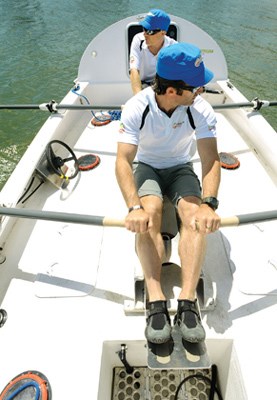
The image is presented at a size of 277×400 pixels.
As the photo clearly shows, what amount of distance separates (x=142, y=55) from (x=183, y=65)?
2616 mm

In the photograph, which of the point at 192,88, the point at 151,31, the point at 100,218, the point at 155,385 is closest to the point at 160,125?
the point at 192,88

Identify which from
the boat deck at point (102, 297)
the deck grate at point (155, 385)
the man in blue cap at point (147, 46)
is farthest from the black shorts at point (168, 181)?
the man in blue cap at point (147, 46)

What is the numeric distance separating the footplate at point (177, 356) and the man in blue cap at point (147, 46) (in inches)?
138

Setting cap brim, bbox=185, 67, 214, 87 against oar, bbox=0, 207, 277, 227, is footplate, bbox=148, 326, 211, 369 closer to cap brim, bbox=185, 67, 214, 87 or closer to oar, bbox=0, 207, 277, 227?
oar, bbox=0, 207, 277, 227

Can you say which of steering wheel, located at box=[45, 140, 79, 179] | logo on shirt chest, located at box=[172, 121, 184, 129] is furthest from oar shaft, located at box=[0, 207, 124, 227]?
steering wheel, located at box=[45, 140, 79, 179]

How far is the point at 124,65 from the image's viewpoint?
5316 mm

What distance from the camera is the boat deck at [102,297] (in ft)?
6.92

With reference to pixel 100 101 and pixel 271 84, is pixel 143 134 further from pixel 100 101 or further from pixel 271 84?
pixel 271 84

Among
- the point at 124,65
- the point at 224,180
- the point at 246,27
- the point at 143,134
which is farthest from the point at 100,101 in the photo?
the point at 246,27

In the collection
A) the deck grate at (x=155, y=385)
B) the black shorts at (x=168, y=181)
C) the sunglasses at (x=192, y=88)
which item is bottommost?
the deck grate at (x=155, y=385)

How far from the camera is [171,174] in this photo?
2.69 meters

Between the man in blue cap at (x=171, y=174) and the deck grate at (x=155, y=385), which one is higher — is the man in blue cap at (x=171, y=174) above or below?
above

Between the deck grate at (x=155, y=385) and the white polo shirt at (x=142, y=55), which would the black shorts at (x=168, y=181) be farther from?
the white polo shirt at (x=142, y=55)

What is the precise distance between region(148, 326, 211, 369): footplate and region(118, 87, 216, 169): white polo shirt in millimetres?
1539
